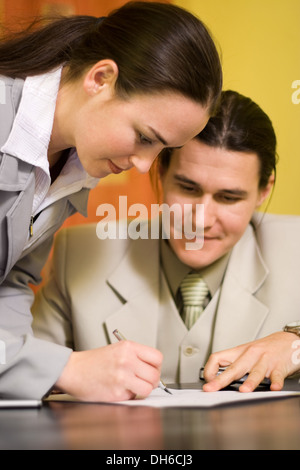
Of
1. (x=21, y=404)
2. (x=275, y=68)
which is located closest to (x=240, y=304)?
(x=21, y=404)

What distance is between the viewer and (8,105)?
3.52 feet

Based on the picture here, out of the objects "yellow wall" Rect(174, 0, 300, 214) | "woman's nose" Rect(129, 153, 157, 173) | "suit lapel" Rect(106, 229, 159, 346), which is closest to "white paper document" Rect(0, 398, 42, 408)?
"woman's nose" Rect(129, 153, 157, 173)

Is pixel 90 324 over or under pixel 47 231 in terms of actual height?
under

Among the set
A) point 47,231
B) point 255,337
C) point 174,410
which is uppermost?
point 47,231

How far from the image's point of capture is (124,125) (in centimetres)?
107

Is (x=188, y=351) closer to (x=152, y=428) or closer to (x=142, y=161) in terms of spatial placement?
(x=142, y=161)

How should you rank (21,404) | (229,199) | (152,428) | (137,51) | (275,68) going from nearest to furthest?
→ 1. (152,428)
2. (21,404)
3. (137,51)
4. (229,199)
5. (275,68)

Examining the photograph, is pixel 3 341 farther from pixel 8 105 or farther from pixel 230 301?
pixel 230 301

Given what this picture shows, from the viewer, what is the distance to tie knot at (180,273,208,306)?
4.90 ft

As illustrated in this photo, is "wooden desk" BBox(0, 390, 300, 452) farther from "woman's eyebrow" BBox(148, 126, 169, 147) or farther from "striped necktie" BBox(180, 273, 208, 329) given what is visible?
"striped necktie" BBox(180, 273, 208, 329)

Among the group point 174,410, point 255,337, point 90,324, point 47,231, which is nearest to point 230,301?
point 255,337

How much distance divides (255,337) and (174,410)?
2.42 feet

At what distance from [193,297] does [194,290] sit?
2 centimetres

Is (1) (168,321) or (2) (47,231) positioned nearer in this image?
(2) (47,231)
